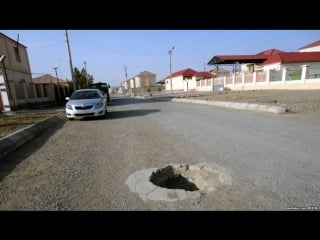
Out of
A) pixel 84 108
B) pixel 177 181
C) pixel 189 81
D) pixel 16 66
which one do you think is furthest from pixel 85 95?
pixel 189 81

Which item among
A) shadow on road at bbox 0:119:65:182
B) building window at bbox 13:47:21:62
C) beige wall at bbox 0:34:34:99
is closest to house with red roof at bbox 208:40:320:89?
shadow on road at bbox 0:119:65:182

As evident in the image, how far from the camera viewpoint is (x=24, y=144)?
226 inches

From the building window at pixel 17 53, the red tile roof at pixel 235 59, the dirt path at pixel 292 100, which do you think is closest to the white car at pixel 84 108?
the dirt path at pixel 292 100

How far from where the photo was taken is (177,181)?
3371 mm

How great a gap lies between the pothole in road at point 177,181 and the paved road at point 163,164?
0.39 feet

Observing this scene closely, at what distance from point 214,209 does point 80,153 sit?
11.4 ft

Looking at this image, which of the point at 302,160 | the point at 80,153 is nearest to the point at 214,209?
the point at 302,160

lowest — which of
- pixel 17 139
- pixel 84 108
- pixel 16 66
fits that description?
pixel 17 139

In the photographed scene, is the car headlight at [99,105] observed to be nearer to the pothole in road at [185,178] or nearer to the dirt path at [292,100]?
the pothole in road at [185,178]

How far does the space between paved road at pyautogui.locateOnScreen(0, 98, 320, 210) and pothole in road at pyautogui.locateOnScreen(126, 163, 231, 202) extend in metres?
0.12

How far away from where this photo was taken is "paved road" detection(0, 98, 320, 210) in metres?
2.52

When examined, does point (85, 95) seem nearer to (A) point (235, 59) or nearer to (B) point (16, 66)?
(B) point (16, 66)

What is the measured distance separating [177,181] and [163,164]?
0.51 metres
